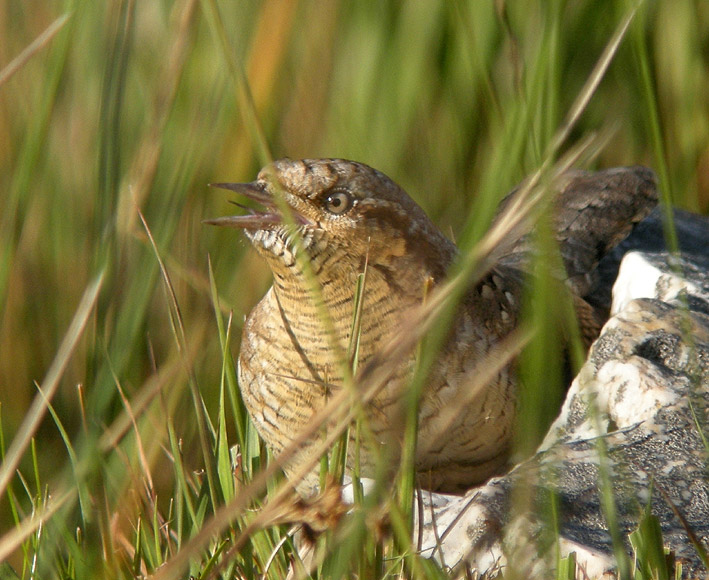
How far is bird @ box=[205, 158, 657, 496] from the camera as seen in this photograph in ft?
6.37

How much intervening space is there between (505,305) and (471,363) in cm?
23

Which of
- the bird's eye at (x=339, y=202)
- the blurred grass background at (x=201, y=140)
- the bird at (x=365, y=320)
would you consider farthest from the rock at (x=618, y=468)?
the bird's eye at (x=339, y=202)

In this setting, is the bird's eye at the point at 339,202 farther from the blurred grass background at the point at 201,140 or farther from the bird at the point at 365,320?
the blurred grass background at the point at 201,140

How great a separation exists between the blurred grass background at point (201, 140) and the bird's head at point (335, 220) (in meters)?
0.17

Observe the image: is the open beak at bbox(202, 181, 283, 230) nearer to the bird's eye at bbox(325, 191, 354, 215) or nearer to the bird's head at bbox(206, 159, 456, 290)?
the bird's head at bbox(206, 159, 456, 290)

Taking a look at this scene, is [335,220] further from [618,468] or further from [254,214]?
[618,468]

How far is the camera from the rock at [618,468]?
1.32 meters

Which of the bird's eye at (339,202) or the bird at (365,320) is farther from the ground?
the bird's eye at (339,202)

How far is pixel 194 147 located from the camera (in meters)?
1.65

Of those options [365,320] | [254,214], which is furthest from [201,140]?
[365,320]

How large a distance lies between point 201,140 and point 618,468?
3.01 ft

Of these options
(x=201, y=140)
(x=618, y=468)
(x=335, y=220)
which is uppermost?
(x=201, y=140)

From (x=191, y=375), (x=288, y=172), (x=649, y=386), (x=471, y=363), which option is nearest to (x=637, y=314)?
(x=649, y=386)

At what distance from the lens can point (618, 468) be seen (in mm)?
1531
